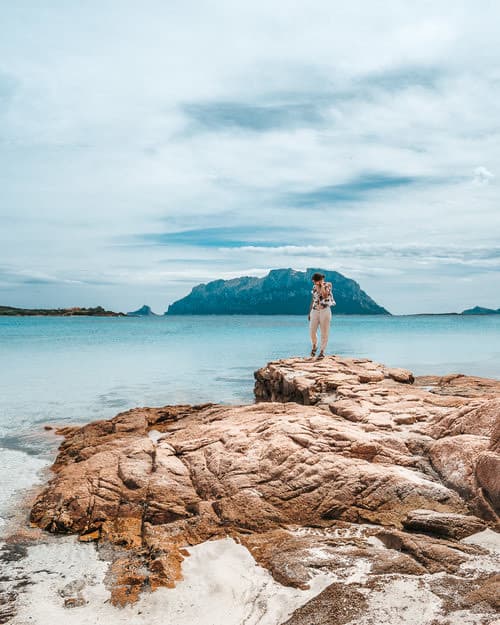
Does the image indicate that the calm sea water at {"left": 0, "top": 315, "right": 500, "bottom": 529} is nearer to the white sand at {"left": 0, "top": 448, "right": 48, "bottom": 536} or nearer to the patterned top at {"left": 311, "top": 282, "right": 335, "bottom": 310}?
the white sand at {"left": 0, "top": 448, "right": 48, "bottom": 536}

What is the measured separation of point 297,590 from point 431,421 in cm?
503

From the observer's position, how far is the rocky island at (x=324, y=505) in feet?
17.0

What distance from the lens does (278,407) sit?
1113cm

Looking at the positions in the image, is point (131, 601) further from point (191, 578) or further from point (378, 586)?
point (378, 586)

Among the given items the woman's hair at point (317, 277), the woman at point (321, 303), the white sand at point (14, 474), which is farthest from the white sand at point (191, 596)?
the woman at point (321, 303)

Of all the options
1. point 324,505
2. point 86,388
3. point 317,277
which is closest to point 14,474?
point 324,505

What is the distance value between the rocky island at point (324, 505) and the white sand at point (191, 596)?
0.12 m

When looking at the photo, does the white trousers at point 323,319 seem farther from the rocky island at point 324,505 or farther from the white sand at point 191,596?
the white sand at point 191,596

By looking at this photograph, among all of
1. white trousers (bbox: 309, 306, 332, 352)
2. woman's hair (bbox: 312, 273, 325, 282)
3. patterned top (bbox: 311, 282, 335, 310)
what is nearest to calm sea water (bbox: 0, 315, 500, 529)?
white trousers (bbox: 309, 306, 332, 352)

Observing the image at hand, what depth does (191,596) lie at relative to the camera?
5.52 m

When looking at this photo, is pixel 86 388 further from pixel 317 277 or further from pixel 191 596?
pixel 191 596

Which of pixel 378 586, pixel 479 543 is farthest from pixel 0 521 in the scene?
pixel 479 543

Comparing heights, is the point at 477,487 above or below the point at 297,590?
above

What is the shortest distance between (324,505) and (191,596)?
7.93ft
